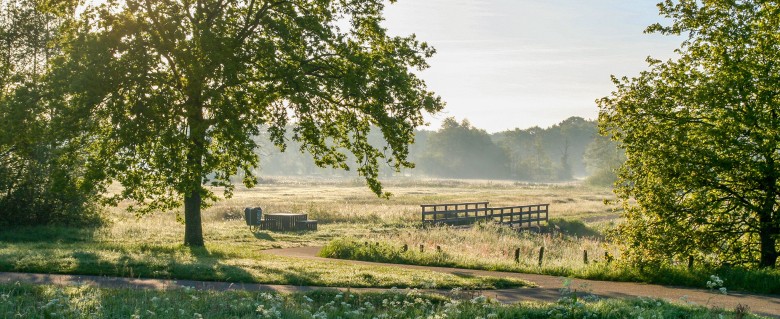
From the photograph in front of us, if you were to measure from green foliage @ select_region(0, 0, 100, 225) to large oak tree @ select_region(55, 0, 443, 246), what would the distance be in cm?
99

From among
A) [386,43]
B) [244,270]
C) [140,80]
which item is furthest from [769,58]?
[140,80]

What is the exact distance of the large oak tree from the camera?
2003 cm

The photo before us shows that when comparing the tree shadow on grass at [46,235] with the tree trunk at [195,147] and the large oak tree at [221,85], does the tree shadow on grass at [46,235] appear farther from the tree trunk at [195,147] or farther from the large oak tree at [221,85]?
the tree trunk at [195,147]

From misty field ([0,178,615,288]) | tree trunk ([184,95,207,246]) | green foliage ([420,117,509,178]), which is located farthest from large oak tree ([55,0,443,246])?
green foliage ([420,117,509,178])

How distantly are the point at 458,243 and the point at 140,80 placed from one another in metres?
16.0

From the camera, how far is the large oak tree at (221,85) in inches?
789

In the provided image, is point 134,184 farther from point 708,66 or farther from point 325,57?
point 708,66

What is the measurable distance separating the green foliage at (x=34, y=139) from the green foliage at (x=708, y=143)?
1704 centimetres

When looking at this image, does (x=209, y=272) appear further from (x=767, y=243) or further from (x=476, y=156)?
(x=476, y=156)

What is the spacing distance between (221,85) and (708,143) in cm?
1500

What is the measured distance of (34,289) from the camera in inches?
479

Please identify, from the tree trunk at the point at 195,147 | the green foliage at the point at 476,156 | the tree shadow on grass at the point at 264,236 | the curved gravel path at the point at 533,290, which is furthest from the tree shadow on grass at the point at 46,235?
the green foliage at the point at 476,156

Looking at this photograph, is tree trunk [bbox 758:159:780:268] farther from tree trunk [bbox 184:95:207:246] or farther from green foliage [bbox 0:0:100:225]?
green foliage [bbox 0:0:100:225]

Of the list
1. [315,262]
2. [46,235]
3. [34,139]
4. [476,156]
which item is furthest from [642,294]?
[476,156]
